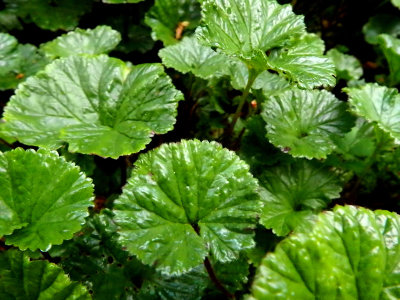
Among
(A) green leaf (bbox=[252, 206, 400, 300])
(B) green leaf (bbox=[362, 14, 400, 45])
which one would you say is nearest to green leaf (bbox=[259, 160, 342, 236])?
(A) green leaf (bbox=[252, 206, 400, 300])

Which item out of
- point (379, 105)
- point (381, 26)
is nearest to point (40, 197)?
point (379, 105)

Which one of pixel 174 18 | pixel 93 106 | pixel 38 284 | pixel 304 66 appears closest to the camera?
pixel 38 284

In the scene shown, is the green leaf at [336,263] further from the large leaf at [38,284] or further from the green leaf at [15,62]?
the green leaf at [15,62]

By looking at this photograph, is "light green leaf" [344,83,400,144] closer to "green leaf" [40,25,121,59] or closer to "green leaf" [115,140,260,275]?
"green leaf" [115,140,260,275]

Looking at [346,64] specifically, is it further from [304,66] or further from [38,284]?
[38,284]

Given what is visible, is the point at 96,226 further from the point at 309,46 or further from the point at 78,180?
the point at 309,46

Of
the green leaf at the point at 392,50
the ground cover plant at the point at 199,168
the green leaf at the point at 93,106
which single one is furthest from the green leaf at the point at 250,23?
the green leaf at the point at 392,50
